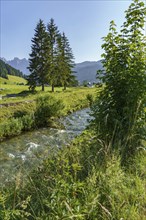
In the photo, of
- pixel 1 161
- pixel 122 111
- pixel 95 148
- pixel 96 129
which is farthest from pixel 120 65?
pixel 1 161

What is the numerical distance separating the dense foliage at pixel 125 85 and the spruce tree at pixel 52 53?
2777 cm

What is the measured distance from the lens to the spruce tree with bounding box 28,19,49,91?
31.2 m

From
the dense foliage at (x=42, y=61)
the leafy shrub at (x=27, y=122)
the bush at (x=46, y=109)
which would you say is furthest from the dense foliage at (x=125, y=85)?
the dense foliage at (x=42, y=61)

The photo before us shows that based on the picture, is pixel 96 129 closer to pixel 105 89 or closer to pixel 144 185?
pixel 105 89

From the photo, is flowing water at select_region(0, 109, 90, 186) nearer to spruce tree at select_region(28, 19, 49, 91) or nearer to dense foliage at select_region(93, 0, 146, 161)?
dense foliage at select_region(93, 0, 146, 161)

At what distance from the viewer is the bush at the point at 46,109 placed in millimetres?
13914

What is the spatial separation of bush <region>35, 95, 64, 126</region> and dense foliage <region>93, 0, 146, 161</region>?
31.2 ft

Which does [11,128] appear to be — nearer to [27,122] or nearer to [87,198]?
[27,122]

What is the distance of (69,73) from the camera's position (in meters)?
40.1

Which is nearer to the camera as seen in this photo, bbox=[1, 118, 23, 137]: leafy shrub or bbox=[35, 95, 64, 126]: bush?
bbox=[1, 118, 23, 137]: leafy shrub

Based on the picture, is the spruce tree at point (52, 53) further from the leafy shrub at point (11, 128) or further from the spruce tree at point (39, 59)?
the leafy shrub at point (11, 128)

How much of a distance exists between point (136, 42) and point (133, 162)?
2.70 metres

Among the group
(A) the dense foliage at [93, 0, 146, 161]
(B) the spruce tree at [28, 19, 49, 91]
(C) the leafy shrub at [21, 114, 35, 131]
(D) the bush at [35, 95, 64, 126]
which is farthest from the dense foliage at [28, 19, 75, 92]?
(A) the dense foliage at [93, 0, 146, 161]

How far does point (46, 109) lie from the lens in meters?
14.2
